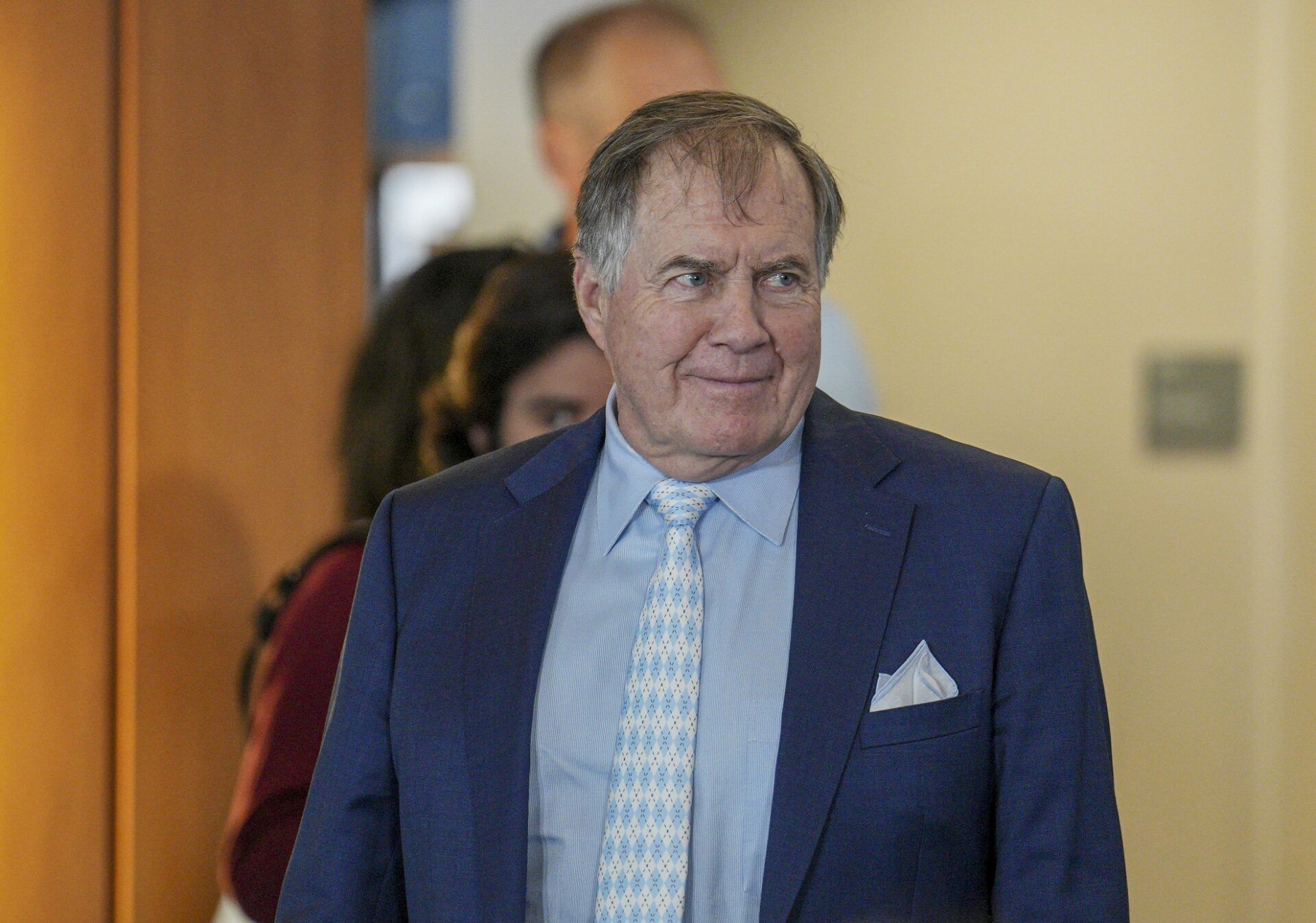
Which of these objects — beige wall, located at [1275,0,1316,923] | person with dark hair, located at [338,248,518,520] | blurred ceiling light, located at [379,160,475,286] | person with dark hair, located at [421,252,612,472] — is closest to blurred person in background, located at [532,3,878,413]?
blurred ceiling light, located at [379,160,475,286]

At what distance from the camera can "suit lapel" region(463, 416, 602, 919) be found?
4.50 ft

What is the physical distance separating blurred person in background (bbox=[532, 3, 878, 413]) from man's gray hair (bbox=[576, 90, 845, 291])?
204 centimetres

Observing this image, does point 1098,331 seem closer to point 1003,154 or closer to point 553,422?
point 1003,154

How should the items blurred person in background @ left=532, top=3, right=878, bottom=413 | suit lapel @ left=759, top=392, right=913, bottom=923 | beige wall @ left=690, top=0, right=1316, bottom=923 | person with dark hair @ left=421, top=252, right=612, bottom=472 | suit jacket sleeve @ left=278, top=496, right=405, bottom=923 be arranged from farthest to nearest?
blurred person in background @ left=532, top=3, right=878, bottom=413 < beige wall @ left=690, top=0, right=1316, bottom=923 < person with dark hair @ left=421, top=252, right=612, bottom=472 < suit jacket sleeve @ left=278, top=496, right=405, bottom=923 < suit lapel @ left=759, top=392, right=913, bottom=923

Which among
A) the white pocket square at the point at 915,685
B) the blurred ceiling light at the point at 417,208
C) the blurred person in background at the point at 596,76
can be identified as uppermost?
the blurred person in background at the point at 596,76

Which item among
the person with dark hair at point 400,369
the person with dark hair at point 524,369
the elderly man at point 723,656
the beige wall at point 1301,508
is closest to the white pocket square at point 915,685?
the elderly man at point 723,656

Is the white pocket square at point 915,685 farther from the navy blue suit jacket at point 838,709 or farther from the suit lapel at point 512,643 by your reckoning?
the suit lapel at point 512,643

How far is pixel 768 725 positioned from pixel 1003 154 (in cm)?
239

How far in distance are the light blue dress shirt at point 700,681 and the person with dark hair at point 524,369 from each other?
780 mm

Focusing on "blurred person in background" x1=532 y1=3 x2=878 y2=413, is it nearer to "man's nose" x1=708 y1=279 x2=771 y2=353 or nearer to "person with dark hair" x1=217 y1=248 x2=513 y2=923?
"person with dark hair" x1=217 y1=248 x2=513 y2=923

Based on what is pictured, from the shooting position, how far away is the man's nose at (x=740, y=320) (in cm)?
135

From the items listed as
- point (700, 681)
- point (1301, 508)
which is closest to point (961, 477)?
point (700, 681)

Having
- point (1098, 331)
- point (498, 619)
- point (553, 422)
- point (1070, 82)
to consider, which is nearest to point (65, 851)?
point (553, 422)

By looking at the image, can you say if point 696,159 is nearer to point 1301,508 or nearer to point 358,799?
point 358,799
